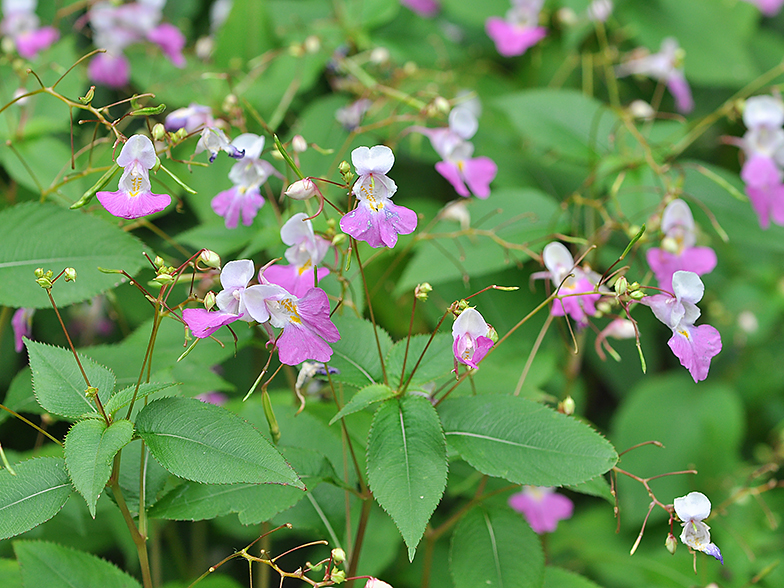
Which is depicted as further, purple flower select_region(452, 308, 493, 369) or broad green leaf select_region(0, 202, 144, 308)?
broad green leaf select_region(0, 202, 144, 308)

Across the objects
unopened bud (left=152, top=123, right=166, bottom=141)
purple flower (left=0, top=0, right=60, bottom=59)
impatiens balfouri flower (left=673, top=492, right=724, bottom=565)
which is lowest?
impatiens balfouri flower (left=673, top=492, right=724, bottom=565)

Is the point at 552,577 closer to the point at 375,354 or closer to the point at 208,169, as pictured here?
the point at 375,354

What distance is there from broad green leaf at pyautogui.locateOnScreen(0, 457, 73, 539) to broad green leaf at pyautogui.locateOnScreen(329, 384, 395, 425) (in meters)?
0.46

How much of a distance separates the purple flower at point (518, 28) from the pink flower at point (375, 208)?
1.69 metres

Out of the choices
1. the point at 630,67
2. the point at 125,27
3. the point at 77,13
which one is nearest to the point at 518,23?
the point at 630,67

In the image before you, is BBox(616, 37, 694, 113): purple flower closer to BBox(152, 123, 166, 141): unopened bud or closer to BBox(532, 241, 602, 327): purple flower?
BBox(532, 241, 602, 327): purple flower

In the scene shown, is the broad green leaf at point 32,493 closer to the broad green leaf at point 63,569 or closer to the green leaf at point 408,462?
the broad green leaf at point 63,569

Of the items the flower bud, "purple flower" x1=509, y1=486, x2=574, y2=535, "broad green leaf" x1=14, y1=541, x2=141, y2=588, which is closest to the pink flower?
the flower bud

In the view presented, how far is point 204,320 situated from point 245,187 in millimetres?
475

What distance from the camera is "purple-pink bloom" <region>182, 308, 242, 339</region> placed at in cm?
103

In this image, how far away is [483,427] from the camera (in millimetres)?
1180

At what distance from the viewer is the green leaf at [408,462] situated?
101 cm

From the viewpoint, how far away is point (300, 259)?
50.0 inches

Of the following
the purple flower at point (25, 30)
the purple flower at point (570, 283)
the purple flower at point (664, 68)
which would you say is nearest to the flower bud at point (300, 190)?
the purple flower at point (570, 283)
